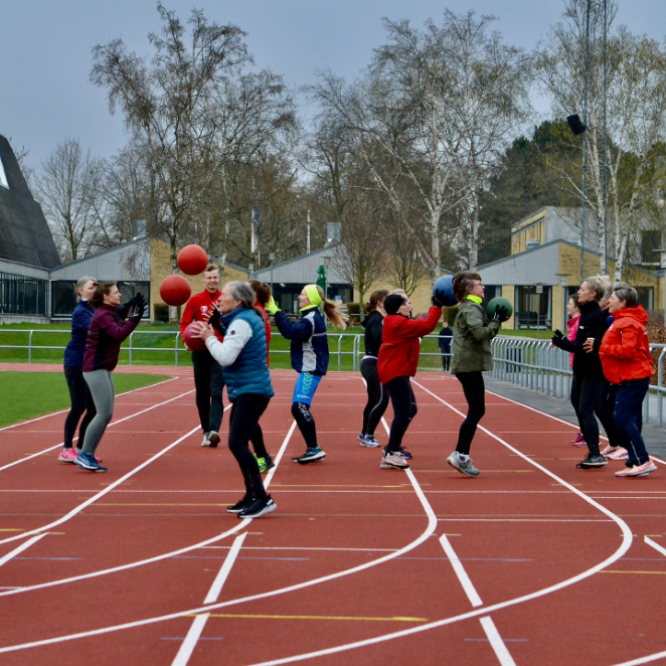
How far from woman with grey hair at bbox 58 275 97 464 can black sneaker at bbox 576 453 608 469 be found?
4.77 m

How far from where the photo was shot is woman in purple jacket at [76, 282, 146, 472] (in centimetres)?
953

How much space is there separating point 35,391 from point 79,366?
10.5 m

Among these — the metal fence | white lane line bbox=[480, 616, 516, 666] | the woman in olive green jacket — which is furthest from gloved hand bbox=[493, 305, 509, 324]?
the metal fence

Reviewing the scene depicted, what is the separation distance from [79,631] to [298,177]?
159ft

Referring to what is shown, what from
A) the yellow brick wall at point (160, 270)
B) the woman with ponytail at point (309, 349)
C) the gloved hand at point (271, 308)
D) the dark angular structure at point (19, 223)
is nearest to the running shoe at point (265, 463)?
the woman with ponytail at point (309, 349)

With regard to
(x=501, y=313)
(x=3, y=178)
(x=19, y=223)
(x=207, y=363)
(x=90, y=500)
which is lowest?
(x=90, y=500)

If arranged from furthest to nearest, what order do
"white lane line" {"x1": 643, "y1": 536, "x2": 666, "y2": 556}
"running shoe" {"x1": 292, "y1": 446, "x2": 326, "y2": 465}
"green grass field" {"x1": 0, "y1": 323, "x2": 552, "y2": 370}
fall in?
"green grass field" {"x1": 0, "y1": 323, "x2": 552, "y2": 370}
"running shoe" {"x1": 292, "y1": 446, "x2": 326, "y2": 465}
"white lane line" {"x1": 643, "y1": 536, "x2": 666, "y2": 556}

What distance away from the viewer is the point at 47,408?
16672mm

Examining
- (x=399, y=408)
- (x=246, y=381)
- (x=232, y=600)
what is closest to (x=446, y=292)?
(x=399, y=408)

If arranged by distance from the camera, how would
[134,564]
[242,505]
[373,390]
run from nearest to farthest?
[134,564], [242,505], [373,390]

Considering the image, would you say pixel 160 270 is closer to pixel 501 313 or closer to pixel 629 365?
pixel 501 313

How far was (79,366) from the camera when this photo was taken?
33.3ft

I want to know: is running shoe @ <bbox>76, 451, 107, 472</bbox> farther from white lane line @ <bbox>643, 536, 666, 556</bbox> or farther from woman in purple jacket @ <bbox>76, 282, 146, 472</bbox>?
white lane line @ <bbox>643, 536, 666, 556</bbox>

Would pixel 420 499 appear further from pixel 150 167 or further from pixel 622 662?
pixel 150 167
